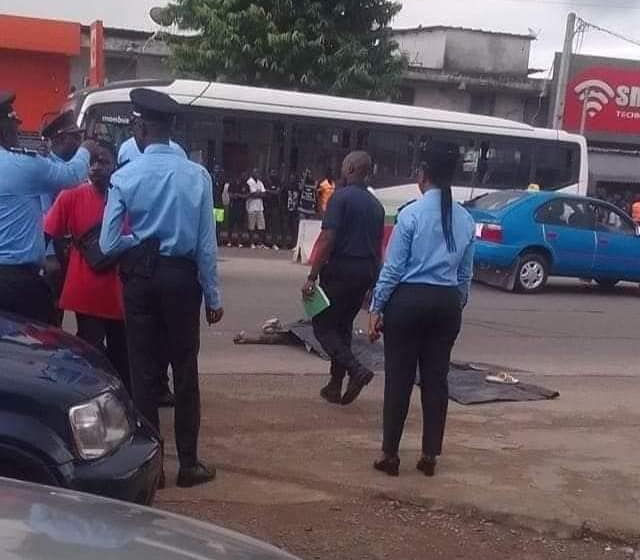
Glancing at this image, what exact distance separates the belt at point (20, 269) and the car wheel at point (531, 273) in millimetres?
12118

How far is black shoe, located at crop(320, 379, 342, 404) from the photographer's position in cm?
838

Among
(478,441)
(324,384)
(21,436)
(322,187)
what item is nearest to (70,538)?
(21,436)

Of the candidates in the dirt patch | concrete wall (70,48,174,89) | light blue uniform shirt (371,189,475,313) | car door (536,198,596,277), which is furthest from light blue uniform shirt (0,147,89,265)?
concrete wall (70,48,174,89)

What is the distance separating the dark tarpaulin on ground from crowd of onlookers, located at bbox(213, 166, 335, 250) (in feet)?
44.0

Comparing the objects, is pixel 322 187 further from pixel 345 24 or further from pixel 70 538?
pixel 70 538

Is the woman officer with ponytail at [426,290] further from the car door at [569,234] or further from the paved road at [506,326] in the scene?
the car door at [569,234]

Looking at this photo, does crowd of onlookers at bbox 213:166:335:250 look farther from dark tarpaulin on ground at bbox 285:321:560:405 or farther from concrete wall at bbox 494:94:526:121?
concrete wall at bbox 494:94:526:121

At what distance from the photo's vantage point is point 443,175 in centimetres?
649

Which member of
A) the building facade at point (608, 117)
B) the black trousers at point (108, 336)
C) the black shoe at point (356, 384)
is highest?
the building facade at point (608, 117)

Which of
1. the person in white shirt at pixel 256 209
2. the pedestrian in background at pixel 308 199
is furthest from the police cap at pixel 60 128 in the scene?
the person in white shirt at pixel 256 209

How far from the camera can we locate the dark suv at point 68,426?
14.5ft

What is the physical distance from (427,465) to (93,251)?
2179 millimetres

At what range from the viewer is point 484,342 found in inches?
496

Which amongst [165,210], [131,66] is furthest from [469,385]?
[131,66]
